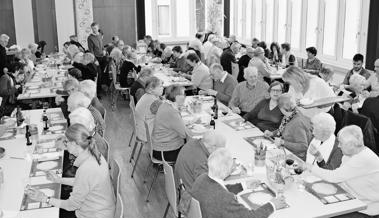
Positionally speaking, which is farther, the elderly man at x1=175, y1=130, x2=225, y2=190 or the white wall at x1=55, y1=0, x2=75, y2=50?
the white wall at x1=55, y1=0, x2=75, y2=50

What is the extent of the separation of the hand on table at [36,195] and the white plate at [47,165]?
82 centimetres

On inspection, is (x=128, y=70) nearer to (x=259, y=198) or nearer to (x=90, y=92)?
(x=90, y=92)

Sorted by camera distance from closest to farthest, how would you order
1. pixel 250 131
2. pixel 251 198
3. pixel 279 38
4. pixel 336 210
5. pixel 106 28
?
pixel 336 210 → pixel 251 198 → pixel 250 131 → pixel 279 38 → pixel 106 28

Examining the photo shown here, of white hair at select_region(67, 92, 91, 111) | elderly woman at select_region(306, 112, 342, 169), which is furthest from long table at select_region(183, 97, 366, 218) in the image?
white hair at select_region(67, 92, 91, 111)

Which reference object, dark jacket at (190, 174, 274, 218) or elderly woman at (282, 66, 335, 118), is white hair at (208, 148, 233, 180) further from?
elderly woman at (282, 66, 335, 118)

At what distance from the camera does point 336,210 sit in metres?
3.52

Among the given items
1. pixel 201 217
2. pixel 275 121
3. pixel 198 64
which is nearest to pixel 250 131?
pixel 275 121

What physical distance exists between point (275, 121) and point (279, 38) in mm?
7367

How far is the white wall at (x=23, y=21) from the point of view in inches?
559

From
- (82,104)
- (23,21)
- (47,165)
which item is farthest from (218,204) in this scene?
(23,21)

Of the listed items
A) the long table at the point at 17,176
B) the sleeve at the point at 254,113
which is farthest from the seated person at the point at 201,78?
the long table at the point at 17,176

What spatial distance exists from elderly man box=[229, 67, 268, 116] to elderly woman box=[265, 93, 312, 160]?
1.62 meters

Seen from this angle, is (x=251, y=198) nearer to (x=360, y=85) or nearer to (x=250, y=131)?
(x=250, y=131)

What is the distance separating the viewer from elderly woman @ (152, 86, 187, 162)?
5.38m
